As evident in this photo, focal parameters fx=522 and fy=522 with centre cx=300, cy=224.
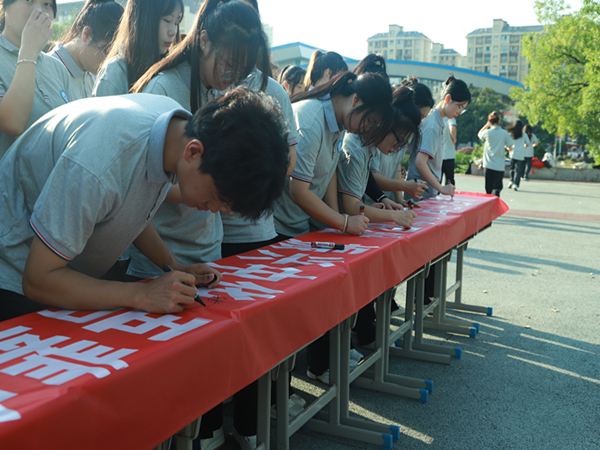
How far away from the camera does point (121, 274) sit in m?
1.86

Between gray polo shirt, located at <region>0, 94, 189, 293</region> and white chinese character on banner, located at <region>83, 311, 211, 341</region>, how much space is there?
171 millimetres

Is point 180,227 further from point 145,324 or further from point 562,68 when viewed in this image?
point 562,68

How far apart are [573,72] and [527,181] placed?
178 inches

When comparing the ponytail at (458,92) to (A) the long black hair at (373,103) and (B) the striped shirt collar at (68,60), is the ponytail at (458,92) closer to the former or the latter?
(A) the long black hair at (373,103)

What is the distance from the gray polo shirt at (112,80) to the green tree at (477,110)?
33.8 metres

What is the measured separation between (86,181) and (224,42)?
0.89 meters

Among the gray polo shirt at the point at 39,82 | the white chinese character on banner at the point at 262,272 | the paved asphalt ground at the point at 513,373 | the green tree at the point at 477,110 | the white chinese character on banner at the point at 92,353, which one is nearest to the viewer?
the white chinese character on banner at the point at 92,353

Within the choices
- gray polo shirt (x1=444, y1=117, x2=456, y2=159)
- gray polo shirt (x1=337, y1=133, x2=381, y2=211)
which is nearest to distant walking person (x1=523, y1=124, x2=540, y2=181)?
gray polo shirt (x1=444, y1=117, x2=456, y2=159)

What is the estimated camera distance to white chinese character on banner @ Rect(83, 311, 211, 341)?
1119 millimetres

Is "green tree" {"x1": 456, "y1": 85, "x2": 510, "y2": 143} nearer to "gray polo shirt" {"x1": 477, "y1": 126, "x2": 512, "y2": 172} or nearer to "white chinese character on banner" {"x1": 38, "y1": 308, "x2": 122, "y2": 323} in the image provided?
"gray polo shirt" {"x1": 477, "y1": 126, "x2": 512, "y2": 172}

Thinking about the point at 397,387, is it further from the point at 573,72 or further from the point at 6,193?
the point at 573,72

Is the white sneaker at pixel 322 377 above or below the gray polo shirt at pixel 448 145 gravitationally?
below

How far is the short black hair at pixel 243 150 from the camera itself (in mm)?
1080

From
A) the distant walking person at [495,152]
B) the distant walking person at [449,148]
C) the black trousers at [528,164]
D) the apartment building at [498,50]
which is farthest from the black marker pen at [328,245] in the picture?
the apartment building at [498,50]
